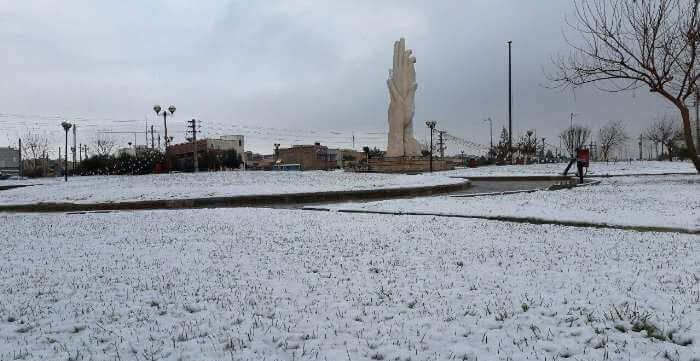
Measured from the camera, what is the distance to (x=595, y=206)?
1212 centimetres

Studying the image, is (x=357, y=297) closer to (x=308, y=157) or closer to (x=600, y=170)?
(x=600, y=170)

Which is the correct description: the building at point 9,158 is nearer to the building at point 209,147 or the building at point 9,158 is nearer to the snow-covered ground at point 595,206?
the building at point 209,147

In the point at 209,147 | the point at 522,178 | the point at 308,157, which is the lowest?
the point at 522,178

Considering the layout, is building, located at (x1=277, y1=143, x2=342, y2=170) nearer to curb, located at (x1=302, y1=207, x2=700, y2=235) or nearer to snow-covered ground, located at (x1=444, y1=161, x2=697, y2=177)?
snow-covered ground, located at (x1=444, y1=161, x2=697, y2=177)

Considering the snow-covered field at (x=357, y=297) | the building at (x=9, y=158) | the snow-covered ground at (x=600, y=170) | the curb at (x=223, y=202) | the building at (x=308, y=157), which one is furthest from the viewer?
the building at (x=9, y=158)

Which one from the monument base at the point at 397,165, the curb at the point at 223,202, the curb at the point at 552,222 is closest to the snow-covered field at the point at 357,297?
the curb at the point at 552,222

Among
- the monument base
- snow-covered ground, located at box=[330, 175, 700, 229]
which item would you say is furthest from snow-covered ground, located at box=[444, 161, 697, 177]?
snow-covered ground, located at box=[330, 175, 700, 229]

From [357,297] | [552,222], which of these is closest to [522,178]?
[552,222]

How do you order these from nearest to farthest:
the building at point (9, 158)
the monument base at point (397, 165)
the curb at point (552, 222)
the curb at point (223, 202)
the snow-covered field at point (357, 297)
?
the snow-covered field at point (357, 297)
the curb at point (552, 222)
the curb at point (223, 202)
the monument base at point (397, 165)
the building at point (9, 158)

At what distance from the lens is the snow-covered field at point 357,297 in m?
3.57

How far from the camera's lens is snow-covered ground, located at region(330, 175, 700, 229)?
10062 millimetres

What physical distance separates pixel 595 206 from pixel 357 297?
9.72 metres

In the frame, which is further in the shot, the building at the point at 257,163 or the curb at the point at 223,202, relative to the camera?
the building at the point at 257,163

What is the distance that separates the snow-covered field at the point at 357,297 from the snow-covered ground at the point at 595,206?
204 centimetres
